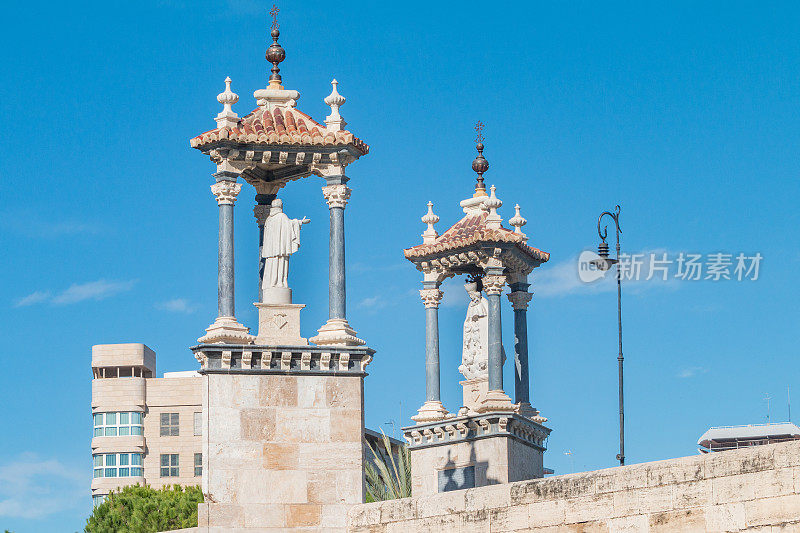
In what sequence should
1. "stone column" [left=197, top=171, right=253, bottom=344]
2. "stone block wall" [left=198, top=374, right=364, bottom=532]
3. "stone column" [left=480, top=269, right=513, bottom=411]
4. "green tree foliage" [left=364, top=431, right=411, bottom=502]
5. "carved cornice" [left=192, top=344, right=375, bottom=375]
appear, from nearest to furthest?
"stone block wall" [left=198, top=374, right=364, bottom=532] → "carved cornice" [left=192, top=344, right=375, bottom=375] → "stone column" [left=197, top=171, right=253, bottom=344] → "stone column" [left=480, top=269, right=513, bottom=411] → "green tree foliage" [left=364, top=431, right=411, bottom=502]

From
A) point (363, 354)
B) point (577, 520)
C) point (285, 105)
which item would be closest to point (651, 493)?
point (577, 520)

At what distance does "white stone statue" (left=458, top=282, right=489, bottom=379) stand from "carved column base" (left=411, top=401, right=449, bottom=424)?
1.15 meters

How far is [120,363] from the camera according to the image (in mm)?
115000

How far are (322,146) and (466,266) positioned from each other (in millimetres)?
13222

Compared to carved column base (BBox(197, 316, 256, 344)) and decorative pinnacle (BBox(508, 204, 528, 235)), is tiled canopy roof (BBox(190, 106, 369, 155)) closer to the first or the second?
carved column base (BBox(197, 316, 256, 344))

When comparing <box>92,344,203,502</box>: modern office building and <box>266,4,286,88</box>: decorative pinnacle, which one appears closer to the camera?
<box>266,4,286,88</box>: decorative pinnacle

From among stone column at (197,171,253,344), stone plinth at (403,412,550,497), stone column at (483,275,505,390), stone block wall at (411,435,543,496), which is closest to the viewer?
stone column at (197,171,253,344)

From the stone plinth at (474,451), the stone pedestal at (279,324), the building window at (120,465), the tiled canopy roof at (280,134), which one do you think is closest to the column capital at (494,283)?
the stone plinth at (474,451)

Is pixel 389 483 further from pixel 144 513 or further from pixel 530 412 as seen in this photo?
pixel 144 513

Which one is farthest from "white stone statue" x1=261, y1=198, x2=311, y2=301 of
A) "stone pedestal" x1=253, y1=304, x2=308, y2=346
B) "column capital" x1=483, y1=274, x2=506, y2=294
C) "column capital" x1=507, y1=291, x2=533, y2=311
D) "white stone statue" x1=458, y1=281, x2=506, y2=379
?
"column capital" x1=507, y1=291, x2=533, y2=311

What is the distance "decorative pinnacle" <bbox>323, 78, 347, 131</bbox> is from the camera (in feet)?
97.1

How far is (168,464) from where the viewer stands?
11088 cm

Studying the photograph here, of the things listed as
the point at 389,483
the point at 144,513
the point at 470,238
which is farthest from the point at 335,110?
the point at 144,513

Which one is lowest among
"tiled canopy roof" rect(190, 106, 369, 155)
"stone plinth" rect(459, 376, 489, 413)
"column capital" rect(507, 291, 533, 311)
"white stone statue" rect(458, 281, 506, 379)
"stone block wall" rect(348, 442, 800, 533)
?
"stone block wall" rect(348, 442, 800, 533)
